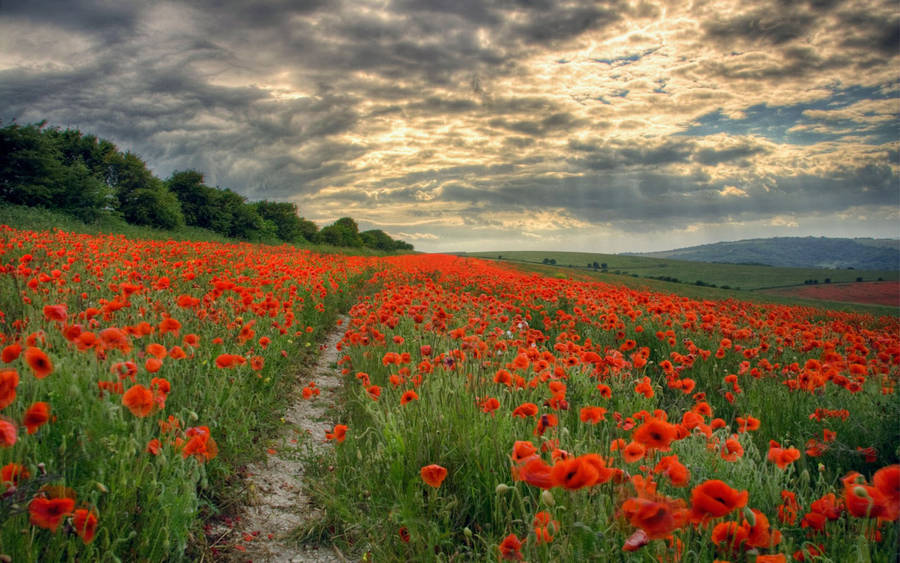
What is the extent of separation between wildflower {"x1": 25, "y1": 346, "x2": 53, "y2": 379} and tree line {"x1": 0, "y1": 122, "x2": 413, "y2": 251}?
2587cm

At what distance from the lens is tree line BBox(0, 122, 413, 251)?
840 inches

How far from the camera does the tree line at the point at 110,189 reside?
21.3 metres

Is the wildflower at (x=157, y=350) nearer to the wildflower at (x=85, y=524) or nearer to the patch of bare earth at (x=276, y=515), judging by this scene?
the wildflower at (x=85, y=524)

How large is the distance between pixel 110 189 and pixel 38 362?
29.7 m

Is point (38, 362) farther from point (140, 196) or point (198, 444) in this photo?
point (140, 196)

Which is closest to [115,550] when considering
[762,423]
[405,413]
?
[405,413]

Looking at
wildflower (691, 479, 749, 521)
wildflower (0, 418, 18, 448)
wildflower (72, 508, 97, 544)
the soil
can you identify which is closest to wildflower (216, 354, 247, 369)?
wildflower (72, 508, 97, 544)

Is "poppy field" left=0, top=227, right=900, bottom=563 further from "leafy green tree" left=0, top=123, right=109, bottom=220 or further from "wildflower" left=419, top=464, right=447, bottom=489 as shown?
"leafy green tree" left=0, top=123, right=109, bottom=220

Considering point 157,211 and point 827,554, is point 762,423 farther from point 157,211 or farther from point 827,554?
point 157,211

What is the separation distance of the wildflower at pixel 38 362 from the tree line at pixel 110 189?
25.9 meters

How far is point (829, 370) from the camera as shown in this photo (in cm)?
439

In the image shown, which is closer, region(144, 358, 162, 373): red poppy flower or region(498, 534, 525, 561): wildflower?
region(498, 534, 525, 561): wildflower

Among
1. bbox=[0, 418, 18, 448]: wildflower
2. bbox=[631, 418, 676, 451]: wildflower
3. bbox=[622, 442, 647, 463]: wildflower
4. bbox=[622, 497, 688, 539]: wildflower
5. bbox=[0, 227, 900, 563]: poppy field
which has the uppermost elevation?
Answer: bbox=[0, 418, 18, 448]: wildflower

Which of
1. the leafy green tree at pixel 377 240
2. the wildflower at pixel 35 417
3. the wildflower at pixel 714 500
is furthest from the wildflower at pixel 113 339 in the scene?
the leafy green tree at pixel 377 240
